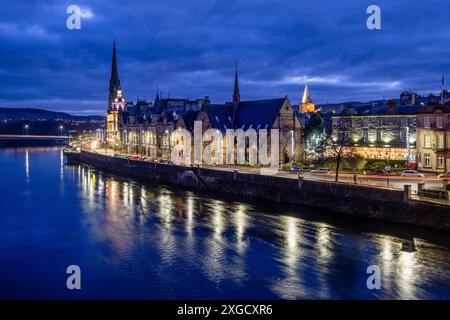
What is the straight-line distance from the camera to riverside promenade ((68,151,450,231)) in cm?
3531

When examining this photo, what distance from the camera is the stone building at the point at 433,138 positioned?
50938 millimetres

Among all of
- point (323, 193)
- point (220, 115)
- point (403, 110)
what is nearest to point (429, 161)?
point (403, 110)

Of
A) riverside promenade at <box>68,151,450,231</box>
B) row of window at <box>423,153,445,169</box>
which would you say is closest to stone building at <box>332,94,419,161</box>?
row of window at <box>423,153,445,169</box>

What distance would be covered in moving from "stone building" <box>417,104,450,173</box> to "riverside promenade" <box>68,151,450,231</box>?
645 inches

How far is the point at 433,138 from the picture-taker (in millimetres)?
52188

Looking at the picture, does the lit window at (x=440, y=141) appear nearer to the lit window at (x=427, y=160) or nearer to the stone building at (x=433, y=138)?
the stone building at (x=433, y=138)

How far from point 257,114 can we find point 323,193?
35761 millimetres

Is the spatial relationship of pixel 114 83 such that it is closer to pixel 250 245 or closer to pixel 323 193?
pixel 323 193

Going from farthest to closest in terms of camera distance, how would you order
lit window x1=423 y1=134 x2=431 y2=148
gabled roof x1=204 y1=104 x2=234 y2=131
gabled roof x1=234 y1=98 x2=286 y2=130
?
1. gabled roof x1=204 y1=104 x2=234 y2=131
2. gabled roof x1=234 y1=98 x2=286 y2=130
3. lit window x1=423 y1=134 x2=431 y2=148

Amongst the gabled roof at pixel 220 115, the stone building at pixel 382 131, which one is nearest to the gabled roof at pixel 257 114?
the gabled roof at pixel 220 115

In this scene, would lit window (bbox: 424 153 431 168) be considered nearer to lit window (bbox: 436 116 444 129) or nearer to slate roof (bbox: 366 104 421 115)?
lit window (bbox: 436 116 444 129)

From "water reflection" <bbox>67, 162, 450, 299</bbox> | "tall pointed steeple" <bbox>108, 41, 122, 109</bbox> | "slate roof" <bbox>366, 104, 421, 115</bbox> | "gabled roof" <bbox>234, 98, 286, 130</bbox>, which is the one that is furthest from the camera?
"tall pointed steeple" <bbox>108, 41, 122, 109</bbox>

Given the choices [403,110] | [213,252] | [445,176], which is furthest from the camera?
[403,110]

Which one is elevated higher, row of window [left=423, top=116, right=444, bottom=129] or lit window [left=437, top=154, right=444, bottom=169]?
row of window [left=423, top=116, right=444, bottom=129]
